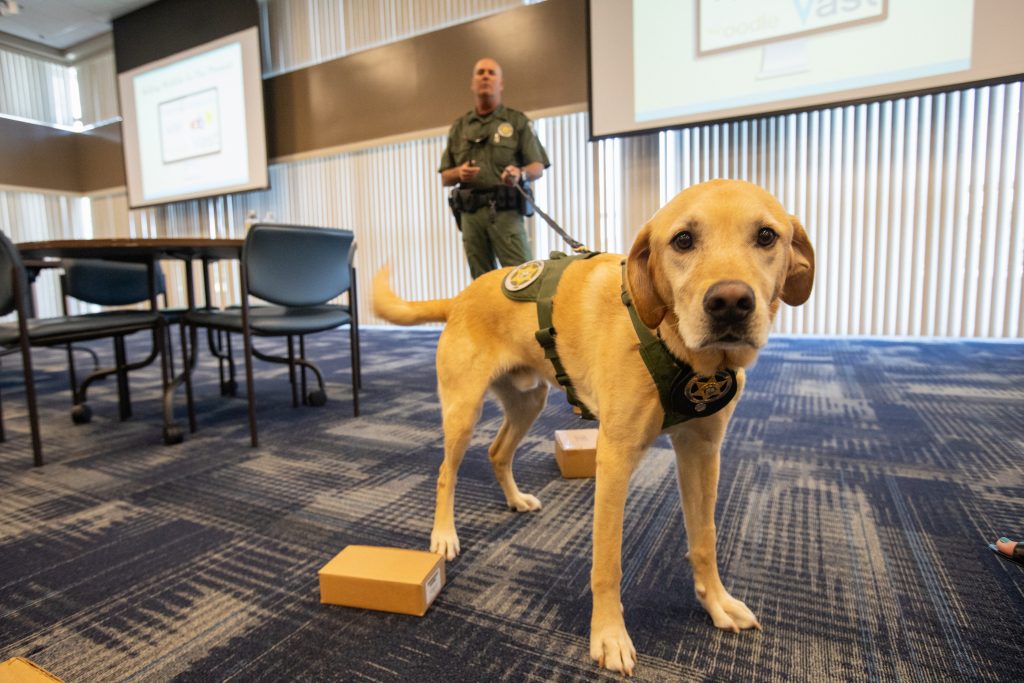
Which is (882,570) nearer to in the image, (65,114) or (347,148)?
(347,148)

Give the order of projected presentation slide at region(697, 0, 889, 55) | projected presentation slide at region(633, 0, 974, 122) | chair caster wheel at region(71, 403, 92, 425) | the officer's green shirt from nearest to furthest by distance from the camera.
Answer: chair caster wheel at region(71, 403, 92, 425), the officer's green shirt, projected presentation slide at region(633, 0, 974, 122), projected presentation slide at region(697, 0, 889, 55)

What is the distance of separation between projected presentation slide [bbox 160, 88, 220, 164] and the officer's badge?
23.3ft

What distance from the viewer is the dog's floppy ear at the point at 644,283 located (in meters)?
0.88

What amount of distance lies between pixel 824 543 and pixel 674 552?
0.38 m

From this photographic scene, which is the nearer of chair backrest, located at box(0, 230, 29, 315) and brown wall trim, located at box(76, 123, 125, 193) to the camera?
chair backrest, located at box(0, 230, 29, 315)

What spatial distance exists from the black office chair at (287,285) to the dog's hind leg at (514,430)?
3.96 feet

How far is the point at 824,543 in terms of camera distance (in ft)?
4.31

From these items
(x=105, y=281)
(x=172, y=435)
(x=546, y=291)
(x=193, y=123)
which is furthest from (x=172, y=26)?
(x=546, y=291)

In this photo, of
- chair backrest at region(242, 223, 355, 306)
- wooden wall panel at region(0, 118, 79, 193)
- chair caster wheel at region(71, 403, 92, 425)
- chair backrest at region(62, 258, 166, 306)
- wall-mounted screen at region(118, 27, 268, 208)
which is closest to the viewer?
chair backrest at region(242, 223, 355, 306)

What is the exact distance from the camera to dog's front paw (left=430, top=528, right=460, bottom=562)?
4.29ft

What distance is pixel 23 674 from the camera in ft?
2.56

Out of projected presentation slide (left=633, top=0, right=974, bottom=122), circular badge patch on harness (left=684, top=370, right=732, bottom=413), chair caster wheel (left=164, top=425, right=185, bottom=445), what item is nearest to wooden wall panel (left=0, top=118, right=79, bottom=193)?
chair caster wheel (left=164, top=425, right=185, bottom=445)

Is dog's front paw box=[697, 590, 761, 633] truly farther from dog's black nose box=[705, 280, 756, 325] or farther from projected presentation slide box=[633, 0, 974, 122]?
projected presentation slide box=[633, 0, 974, 122]

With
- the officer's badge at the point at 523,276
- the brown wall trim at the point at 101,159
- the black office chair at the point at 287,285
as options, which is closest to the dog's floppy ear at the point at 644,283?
the officer's badge at the point at 523,276
